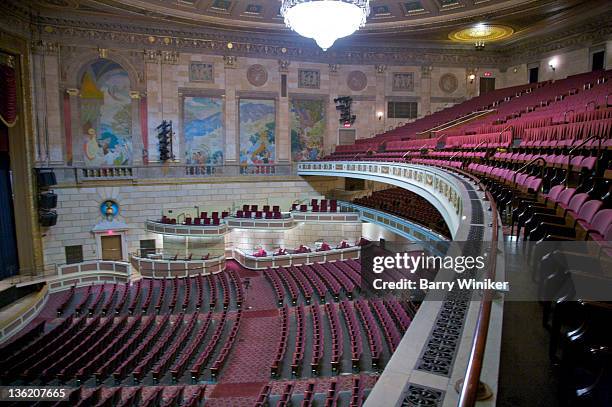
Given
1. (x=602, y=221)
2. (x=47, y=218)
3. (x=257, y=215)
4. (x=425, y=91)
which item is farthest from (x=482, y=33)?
(x=47, y=218)

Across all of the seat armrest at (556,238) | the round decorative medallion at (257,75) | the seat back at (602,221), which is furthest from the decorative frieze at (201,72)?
the seat back at (602,221)

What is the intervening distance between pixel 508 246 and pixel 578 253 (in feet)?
4.16

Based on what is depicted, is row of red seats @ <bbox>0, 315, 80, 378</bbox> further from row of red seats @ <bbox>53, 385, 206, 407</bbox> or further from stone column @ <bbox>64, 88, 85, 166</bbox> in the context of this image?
stone column @ <bbox>64, 88, 85, 166</bbox>

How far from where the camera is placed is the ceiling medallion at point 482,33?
16016 millimetres

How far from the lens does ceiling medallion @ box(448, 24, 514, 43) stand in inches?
631

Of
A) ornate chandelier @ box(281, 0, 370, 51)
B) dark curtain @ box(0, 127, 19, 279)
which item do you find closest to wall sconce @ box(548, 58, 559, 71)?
ornate chandelier @ box(281, 0, 370, 51)

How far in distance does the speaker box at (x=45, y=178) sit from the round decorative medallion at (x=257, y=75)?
8363 millimetres

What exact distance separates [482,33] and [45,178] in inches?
689

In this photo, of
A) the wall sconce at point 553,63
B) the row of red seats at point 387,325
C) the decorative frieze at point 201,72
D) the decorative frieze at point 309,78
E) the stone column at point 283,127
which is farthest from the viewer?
the decorative frieze at point 309,78

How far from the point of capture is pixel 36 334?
9047 mm

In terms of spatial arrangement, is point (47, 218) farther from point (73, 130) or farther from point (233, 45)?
point (233, 45)

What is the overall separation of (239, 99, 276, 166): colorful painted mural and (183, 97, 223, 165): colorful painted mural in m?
0.97

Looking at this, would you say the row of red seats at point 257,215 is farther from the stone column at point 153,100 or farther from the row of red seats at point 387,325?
the row of red seats at point 387,325

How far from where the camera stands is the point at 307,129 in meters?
18.0
